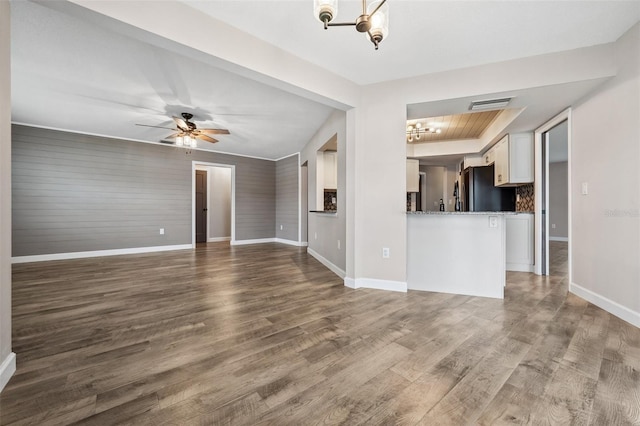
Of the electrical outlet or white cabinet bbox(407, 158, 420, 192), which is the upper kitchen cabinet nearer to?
the electrical outlet

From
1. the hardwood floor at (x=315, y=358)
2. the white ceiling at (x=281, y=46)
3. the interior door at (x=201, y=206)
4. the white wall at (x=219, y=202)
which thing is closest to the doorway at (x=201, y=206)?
Result: the interior door at (x=201, y=206)

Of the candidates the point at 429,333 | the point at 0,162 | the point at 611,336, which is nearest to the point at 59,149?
the point at 0,162

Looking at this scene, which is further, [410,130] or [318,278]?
[410,130]

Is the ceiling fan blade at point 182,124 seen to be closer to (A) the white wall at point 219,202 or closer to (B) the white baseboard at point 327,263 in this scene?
(B) the white baseboard at point 327,263

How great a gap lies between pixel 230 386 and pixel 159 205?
5.84 meters

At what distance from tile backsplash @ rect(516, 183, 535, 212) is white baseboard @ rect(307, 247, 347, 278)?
131 inches

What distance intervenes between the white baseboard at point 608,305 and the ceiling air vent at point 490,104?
89.0 inches

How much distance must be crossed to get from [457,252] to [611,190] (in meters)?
1.49

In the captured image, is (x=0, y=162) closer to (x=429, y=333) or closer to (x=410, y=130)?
(x=429, y=333)

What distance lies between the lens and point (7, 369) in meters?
1.48

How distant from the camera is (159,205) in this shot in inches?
241

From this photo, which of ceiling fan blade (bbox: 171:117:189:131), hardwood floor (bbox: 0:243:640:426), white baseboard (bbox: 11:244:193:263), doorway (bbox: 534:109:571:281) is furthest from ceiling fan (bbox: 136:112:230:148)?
doorway (bbox: 534:109:571:281)

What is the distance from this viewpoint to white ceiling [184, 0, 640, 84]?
1.99 m

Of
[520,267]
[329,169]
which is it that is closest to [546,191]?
[520,267]
